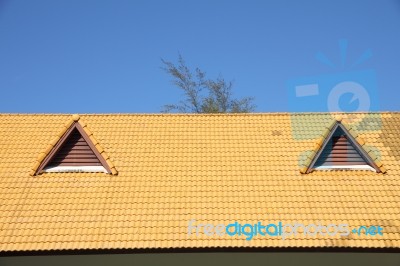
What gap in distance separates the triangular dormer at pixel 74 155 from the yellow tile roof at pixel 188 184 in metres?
0.26

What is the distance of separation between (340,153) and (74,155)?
7150 millimetres

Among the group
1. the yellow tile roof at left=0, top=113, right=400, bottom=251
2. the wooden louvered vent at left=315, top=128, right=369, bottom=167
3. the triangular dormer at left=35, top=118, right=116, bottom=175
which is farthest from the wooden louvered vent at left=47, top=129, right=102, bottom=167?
the wooden louvered vent at left=315, top=128, right=369, bottom=167

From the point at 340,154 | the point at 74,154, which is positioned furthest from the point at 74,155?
the point at 340,154

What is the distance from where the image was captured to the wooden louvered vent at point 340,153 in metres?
11.8

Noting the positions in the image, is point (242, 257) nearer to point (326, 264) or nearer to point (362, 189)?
point (326, 264)

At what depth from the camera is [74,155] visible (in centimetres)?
1192

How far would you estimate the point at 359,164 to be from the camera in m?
11.8

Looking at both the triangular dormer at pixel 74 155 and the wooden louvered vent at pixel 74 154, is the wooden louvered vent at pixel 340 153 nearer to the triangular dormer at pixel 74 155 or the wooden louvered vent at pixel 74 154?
the triangular dormer at pixel 74 155

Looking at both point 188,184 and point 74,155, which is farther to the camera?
point 74,155

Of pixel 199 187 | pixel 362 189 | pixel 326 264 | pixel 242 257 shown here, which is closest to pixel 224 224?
pixel 242 257

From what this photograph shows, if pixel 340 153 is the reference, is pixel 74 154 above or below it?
below

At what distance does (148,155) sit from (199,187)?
2.04 meters

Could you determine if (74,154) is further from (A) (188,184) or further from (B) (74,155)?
(A) (188,184)

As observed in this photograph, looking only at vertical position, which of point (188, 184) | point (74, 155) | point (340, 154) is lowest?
point (188, 184)
